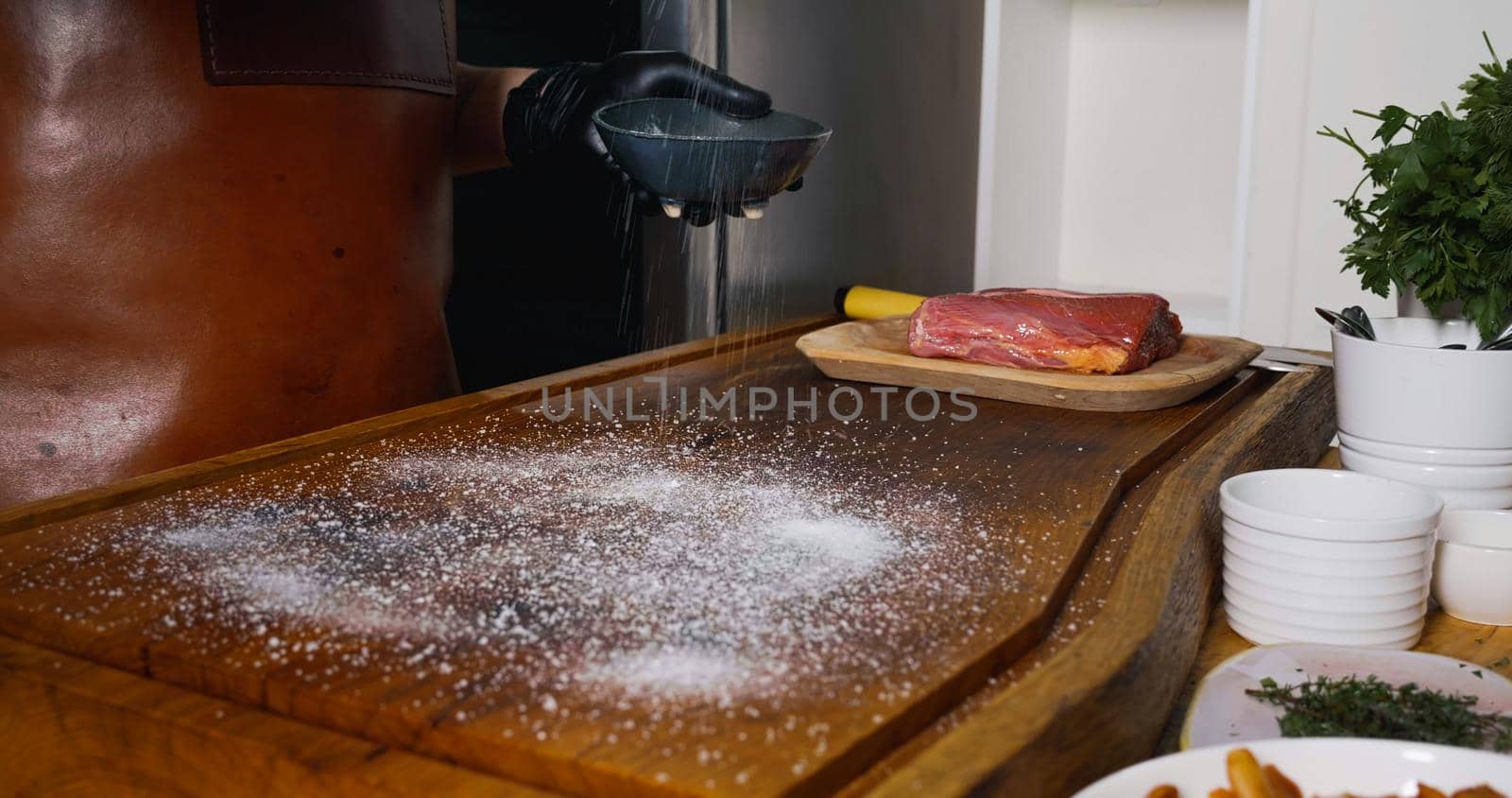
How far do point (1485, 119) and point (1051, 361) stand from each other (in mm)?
520

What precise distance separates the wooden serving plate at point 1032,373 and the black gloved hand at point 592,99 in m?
0.24

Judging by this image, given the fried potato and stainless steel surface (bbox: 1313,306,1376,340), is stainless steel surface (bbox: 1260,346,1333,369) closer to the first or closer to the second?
stainless steel surface (bbox: 1313,306,1376,340)

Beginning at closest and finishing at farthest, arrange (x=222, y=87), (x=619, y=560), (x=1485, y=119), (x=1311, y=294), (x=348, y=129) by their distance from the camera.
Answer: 1. (x=619, y=560)
2. (x=1485, y=119)
3. (x=222, y=87)
4. (x=348, y=129)
5. (x=1311, y=294)

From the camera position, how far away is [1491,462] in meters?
0.99

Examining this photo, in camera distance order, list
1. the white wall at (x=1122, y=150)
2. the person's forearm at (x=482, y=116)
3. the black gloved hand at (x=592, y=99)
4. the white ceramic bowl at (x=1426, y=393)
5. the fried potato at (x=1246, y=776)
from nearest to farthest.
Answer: the fried potato at (x=1246, y=776)
the white ceramic bowl at (x=1426, y=393)
the black gloved hand at (x=592, y=99)
the person's forearm at (x=482, y=116)
the white wall at (x=1122, y=150)

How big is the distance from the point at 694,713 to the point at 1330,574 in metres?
0.46

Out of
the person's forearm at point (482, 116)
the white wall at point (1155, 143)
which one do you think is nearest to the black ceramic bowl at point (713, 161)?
the person's forearm at point (482, 116)

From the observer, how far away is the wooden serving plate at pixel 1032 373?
4.31 feet

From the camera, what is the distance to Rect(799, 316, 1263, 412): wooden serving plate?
1314 mm

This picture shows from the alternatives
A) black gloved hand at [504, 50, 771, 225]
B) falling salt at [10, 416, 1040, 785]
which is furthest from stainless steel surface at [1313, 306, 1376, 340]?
black gloved hand at [504, 50, 771, 225]

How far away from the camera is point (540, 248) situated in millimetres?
2393

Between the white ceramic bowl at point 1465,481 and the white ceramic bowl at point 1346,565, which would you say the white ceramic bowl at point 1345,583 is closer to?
the white ceramic bowl at point 1346,565

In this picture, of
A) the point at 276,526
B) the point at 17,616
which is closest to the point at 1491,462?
the point at 276,526

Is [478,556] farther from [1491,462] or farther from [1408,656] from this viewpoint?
[1491,462]
